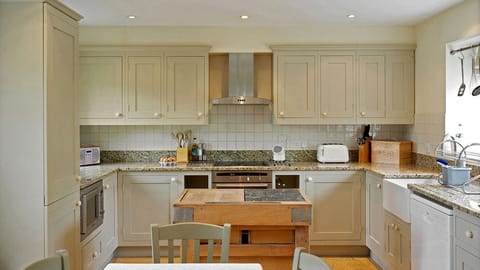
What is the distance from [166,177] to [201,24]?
163cm

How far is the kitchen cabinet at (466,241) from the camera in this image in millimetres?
2355

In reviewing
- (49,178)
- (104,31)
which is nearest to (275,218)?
(49,178)

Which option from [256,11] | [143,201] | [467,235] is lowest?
[143,201]

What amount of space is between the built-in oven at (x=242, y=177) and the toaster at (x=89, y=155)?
1.33 metres

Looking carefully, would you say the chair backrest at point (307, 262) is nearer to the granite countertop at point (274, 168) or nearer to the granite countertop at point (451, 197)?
the granite countertop at point (451, 197)

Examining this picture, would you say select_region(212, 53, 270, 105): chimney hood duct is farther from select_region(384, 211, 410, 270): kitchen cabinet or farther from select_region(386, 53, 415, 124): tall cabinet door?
select_region(384, 211, 410, 270): kitchen cabinet

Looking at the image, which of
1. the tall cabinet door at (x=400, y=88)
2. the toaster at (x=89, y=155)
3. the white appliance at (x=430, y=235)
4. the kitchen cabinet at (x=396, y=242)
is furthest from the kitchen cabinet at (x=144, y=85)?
the white appliance at (x=430, y=235)

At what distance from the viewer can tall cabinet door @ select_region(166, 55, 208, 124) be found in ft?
15.2

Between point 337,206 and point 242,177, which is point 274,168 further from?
point 337,206

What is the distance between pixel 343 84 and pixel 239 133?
1295 mm

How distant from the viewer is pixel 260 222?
2.61 m

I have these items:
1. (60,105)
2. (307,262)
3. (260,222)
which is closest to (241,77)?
(60,105)

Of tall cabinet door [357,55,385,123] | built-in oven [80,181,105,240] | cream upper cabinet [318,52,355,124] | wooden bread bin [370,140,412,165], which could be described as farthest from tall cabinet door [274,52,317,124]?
built-in oven [80,181,105,240]

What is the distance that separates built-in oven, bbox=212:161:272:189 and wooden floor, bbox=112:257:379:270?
0.99 metres
